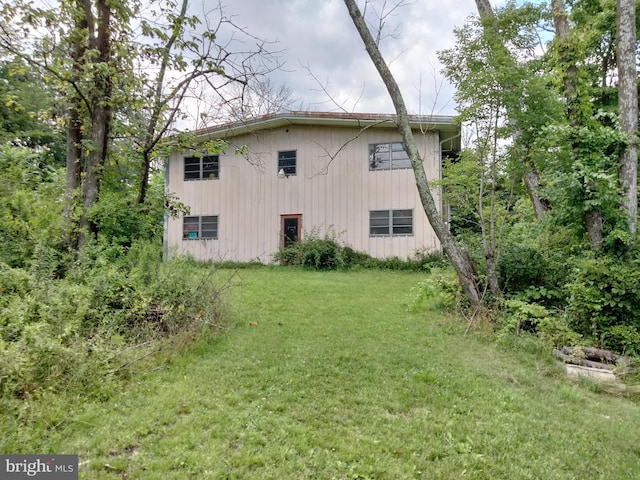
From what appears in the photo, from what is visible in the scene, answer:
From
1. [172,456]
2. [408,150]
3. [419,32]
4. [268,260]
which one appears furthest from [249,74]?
[268,260]

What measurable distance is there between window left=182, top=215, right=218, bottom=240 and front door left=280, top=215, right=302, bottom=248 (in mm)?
2670

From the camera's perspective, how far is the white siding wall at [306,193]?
11453mm

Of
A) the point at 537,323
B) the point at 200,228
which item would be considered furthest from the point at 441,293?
the point at 200,228

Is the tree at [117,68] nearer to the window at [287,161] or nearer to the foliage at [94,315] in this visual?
the foliage at [94,315]

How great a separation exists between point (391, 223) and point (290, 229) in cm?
363

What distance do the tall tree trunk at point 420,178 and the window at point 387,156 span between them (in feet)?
18.3

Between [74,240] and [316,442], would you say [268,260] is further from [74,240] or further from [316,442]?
[316,442]

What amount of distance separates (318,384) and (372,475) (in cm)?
121

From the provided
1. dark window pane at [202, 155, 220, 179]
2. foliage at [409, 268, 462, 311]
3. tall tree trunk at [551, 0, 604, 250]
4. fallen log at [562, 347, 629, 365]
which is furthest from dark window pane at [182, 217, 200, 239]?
fallen log at [562, 347, 629, 365]

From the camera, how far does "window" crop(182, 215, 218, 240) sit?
43.0 ft

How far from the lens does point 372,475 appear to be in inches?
77.9

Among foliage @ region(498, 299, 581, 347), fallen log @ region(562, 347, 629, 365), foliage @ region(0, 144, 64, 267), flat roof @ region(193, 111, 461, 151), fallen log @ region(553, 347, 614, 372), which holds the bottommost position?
fallen log @ region(553, 347, 614, 372)

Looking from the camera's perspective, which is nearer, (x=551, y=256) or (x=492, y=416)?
(x=492, y=416)

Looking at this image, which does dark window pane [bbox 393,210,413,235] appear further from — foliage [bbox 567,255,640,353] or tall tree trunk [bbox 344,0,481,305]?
foliage [bbox 567,255,640,353]
